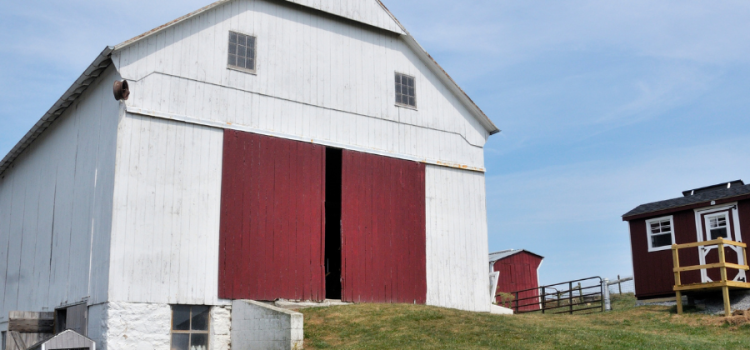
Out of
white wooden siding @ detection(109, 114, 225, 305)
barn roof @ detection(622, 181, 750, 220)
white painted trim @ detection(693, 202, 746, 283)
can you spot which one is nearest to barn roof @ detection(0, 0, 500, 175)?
white wooden siding @ detection(109, 114, 225, 305)

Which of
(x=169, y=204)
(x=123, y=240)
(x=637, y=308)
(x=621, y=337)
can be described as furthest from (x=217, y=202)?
(x=637, y=308)

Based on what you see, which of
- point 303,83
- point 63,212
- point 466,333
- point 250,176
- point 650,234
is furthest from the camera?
point 650,234

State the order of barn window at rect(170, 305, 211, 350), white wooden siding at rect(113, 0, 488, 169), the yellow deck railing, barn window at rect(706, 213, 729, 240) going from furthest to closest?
barn window at rect(706, 213, 729, 240) < the yellow deck railing < white wooden siding at rect(113, 0, 488, 169) < barn window at rect(170, 305, 211, 350)

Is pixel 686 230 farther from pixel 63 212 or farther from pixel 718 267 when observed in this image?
pixel 63 212

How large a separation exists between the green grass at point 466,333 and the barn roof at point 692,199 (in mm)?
4900

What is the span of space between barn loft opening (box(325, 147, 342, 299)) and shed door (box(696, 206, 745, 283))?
12.4m

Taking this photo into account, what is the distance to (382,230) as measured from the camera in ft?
73.2

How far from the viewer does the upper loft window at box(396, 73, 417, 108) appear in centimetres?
2367

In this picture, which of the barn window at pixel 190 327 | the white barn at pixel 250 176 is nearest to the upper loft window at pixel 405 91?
the white barn at pixel 250 176

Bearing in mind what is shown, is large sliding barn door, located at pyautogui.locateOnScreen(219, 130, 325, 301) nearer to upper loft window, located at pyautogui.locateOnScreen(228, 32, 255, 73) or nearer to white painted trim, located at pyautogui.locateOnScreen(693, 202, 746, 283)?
upper loft window, located at pyautogui.locateOnScreen(228, 32, 255, 73)

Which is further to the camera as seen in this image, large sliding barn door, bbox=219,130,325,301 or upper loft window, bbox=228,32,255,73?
upper loft window, bbox=228,32,255,73

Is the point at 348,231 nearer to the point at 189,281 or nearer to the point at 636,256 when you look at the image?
the point at 189,281

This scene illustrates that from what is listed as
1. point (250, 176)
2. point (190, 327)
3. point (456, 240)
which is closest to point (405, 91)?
point (456, 240)

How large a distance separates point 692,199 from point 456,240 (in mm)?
9194
